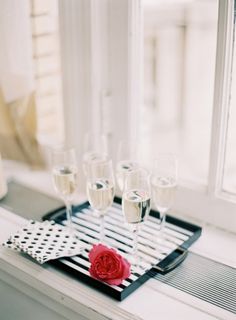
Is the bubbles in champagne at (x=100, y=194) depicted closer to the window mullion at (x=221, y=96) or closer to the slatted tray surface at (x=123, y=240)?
the slatted tray surface at (x=123, y=240)

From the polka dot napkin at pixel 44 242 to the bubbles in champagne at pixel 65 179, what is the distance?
10cm

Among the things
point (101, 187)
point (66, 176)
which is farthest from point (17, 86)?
point (101, 187)

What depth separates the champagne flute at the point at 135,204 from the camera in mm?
1099

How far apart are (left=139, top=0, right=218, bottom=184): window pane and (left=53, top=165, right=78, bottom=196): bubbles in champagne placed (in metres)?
1.59

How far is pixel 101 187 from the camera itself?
1.18 metres

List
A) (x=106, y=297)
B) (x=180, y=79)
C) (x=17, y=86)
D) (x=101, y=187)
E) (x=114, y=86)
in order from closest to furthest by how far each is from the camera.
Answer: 1. (x=106, y=297)
2. (x=101, y=187)
3. (x=114, y=86)
4. (x=17, y=86)
5. (x=180, y=79)

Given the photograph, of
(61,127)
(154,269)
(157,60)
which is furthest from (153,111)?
(154,269)

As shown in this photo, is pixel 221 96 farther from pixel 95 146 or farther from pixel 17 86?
pixel 17 86

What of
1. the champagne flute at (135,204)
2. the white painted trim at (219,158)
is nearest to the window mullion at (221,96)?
the white painted trim at (219,158)

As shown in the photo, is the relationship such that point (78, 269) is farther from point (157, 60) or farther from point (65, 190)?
point (157, 60)

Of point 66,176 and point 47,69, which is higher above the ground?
point 47,69

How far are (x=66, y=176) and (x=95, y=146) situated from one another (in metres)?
0.28

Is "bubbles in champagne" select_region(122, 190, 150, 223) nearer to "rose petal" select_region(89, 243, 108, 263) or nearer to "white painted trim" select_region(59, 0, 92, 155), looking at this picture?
"rose petal" select_region(89, 243, 108, 263)

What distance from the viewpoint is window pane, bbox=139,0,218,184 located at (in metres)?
2.98
